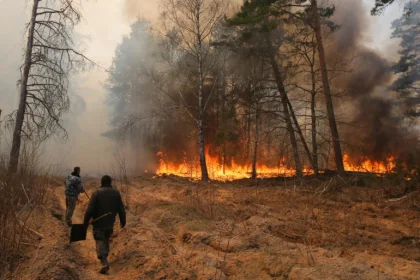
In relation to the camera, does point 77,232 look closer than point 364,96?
Yes

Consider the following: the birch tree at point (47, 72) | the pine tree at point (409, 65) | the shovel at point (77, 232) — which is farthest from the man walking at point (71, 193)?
the pine tree at point (409, 65)

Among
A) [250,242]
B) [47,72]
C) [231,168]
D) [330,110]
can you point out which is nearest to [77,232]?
[250,242]

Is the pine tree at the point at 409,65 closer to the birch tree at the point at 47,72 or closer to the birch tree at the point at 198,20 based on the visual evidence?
the birch tree at the point at 198,20

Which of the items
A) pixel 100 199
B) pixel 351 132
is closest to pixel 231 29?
pixel 351 132

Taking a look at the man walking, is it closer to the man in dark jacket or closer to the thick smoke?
the man in dark jacket

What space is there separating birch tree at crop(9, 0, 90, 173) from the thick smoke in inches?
644

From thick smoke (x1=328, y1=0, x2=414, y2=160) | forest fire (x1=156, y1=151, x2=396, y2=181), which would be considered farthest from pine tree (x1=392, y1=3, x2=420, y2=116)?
forest fire (x1=156, y1=151, x2=396, y2=181)

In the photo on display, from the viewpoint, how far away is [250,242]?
6535mm

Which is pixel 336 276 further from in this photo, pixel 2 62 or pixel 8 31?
pixel 8 31

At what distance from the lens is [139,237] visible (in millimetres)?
7254

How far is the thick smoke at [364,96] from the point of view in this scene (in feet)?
71.2

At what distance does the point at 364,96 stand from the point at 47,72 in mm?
20267

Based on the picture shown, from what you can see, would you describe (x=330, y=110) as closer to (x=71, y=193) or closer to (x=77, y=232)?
(x=71, y=193)

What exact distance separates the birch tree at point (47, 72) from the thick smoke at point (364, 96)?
16.4m
